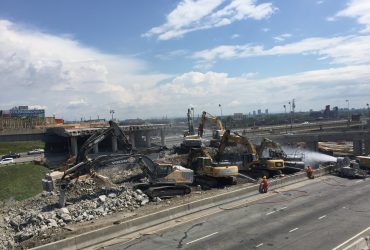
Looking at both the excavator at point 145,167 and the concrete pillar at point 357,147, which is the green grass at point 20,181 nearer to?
the excavator at point 145,167

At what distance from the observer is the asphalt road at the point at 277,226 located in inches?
755

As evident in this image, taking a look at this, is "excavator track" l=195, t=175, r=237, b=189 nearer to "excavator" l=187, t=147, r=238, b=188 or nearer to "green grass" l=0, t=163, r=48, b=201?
"excavator" l=187, t=147, r=238, b=188

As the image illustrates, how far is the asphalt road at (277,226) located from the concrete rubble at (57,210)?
5.93 m

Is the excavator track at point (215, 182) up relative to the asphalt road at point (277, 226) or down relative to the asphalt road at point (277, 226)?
up

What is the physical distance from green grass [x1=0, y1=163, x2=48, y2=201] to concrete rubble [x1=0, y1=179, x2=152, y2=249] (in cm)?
281

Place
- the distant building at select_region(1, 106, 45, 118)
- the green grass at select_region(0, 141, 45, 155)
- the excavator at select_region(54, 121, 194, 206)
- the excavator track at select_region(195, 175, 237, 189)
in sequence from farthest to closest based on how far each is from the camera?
1. the distant building at select_region(1, 106, 45, 118)
2. the green grass at select_region(0, 141, 45, 155)
3. the excavator track at select_region(195, 175, 237, 189)
4. the excavator at select_region(54, 121, 194, 206)

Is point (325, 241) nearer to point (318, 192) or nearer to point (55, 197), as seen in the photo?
point (318, 192)

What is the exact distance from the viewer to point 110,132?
Answer: 31484 mm

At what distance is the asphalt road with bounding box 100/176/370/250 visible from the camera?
19188 millimetres

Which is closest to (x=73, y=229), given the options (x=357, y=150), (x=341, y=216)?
(x=341, y=216)

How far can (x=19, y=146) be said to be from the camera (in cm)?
7600

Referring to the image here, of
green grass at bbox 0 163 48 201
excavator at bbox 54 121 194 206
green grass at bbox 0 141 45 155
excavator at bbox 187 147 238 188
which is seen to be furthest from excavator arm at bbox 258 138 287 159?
green grass at bbox 0 141 45 155

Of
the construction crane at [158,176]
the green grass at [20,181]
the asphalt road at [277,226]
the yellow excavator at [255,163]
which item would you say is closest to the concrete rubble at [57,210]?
the construction crane at [158,176]

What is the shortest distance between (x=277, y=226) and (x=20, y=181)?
2663 cm
